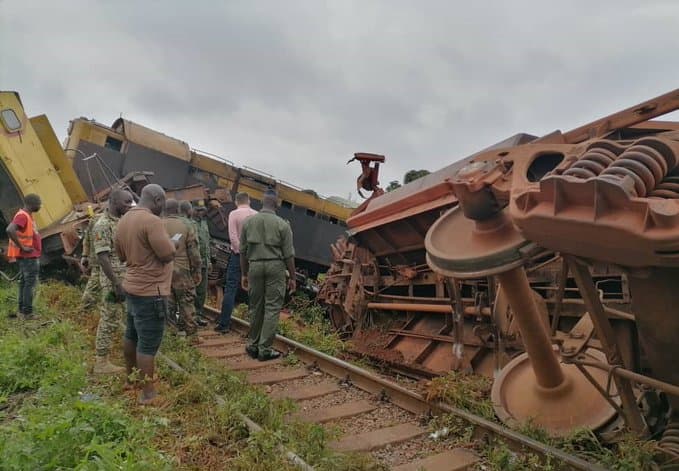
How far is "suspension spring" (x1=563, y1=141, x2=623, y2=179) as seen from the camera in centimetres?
220

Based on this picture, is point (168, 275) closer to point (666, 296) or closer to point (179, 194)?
point (666, 296)

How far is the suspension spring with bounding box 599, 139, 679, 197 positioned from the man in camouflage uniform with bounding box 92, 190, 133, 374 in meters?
4.12

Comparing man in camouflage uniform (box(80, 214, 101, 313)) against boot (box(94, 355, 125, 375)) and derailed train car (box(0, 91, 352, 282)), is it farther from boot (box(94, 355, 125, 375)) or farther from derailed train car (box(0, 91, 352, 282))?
derailed train car (box(0, 91, 352, 282))

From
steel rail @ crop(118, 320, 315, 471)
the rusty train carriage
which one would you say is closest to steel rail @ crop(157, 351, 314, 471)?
steel rail @ crop(118, 320, 315, 471)

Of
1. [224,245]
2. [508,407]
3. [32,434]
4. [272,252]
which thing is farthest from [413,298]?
[224,245]

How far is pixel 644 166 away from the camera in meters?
2.05

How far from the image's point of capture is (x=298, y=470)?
9.37ft

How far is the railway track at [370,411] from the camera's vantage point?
126 inches

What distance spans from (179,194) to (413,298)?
5752 millimetres

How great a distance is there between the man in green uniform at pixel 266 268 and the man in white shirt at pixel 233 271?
118 cm

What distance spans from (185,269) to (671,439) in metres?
5.39

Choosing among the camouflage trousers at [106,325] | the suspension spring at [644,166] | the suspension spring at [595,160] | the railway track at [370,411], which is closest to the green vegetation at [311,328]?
the railway track at [370,411]

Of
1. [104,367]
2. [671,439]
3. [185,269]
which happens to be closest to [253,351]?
[185,269]

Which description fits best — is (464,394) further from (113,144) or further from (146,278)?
(113,144)
